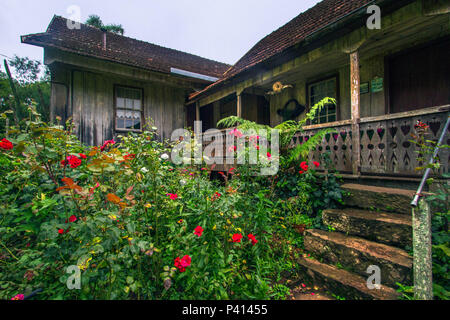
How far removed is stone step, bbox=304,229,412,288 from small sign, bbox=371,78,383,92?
4.31 metres

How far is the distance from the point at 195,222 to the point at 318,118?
5.84m

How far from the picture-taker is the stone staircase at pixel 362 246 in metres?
2.01

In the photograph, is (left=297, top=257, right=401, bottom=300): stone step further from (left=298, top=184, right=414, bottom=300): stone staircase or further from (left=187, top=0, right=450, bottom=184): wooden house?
(left=187, top=0, right=450, bottom=184): wooden house

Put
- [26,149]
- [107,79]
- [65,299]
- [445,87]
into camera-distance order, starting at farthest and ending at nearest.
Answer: [107,79]
[445,87]
[65,299]
[26,149]

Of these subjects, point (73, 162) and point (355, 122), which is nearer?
point (73, 162)

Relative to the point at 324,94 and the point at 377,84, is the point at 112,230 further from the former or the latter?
the point at 324,94

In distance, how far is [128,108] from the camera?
24.3 feet

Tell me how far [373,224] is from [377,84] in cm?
426

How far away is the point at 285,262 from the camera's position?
2.46 metres

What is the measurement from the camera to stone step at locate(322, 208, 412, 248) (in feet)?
7.51

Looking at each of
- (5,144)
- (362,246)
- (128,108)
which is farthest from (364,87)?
(128,108)
